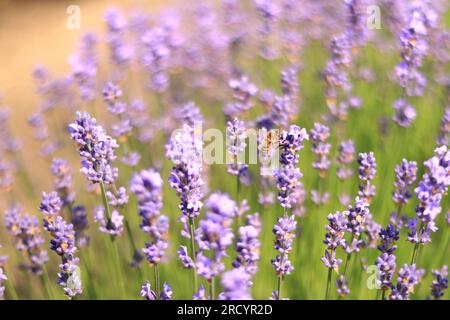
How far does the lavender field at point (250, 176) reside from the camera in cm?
215

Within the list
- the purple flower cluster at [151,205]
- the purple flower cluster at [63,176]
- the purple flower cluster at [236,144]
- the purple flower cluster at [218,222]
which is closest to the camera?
the purple flower cluster at [218,222]

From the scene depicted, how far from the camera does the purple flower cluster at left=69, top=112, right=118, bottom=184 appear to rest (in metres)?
2.14

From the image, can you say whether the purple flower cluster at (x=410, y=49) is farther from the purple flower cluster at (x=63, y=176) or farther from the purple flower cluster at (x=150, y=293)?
the purple flower cluster at (x=63, y=176)

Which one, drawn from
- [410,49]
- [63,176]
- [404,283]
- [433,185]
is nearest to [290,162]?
[433,185]

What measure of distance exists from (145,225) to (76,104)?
10.3 feet

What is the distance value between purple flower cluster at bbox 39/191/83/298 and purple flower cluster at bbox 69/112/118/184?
0.80 feet

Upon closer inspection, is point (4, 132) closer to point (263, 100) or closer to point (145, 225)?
point (263, 100)

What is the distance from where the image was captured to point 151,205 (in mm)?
1880

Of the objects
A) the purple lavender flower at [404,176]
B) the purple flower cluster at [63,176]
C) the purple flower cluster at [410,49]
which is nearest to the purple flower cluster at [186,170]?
the purple lavender flower at [404,176]

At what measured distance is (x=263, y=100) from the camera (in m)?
3.40

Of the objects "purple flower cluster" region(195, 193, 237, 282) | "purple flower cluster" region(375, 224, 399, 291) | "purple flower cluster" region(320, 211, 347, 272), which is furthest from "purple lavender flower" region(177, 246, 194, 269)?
"purple flower cluster" region(375, 224, 399, 291)

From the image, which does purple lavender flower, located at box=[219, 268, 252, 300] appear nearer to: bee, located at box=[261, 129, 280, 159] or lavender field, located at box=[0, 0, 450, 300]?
lavender field, located at box=[0, 0, 450, 300]

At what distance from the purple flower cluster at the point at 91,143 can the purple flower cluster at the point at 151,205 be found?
0.33m

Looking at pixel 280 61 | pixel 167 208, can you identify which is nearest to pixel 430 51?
pixel 280 61
